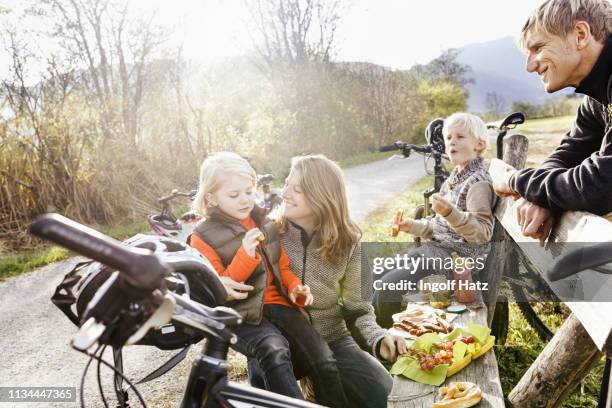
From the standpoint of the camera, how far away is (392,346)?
2668mm

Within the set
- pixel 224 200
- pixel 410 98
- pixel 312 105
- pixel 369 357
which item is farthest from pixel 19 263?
pixel 410 98

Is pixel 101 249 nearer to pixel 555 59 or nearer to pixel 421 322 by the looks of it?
pixel 555 59

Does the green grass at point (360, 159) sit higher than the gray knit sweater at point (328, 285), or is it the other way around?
the gray knit sweater at point (328, 285)

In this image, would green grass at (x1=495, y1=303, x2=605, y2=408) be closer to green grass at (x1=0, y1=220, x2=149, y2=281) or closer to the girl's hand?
the girl's hand

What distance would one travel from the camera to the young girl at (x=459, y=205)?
3.49 meters

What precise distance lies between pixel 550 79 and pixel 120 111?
32.0 ft

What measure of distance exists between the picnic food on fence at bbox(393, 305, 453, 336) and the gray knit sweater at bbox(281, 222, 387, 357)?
0.23 meters

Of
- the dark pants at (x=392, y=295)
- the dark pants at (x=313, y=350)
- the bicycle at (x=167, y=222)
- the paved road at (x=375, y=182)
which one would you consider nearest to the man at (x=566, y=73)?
the dark pants at (x=313, y=350)

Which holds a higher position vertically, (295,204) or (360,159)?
(295,204)

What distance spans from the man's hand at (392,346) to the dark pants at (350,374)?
89mm

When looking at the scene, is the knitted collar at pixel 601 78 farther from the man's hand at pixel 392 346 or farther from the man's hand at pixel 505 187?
the man's hand at pixel 392 346

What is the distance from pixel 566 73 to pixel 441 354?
1415 millimetres

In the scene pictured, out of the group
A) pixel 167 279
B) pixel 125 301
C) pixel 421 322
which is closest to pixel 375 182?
pixel 421 322

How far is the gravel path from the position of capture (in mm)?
3678
